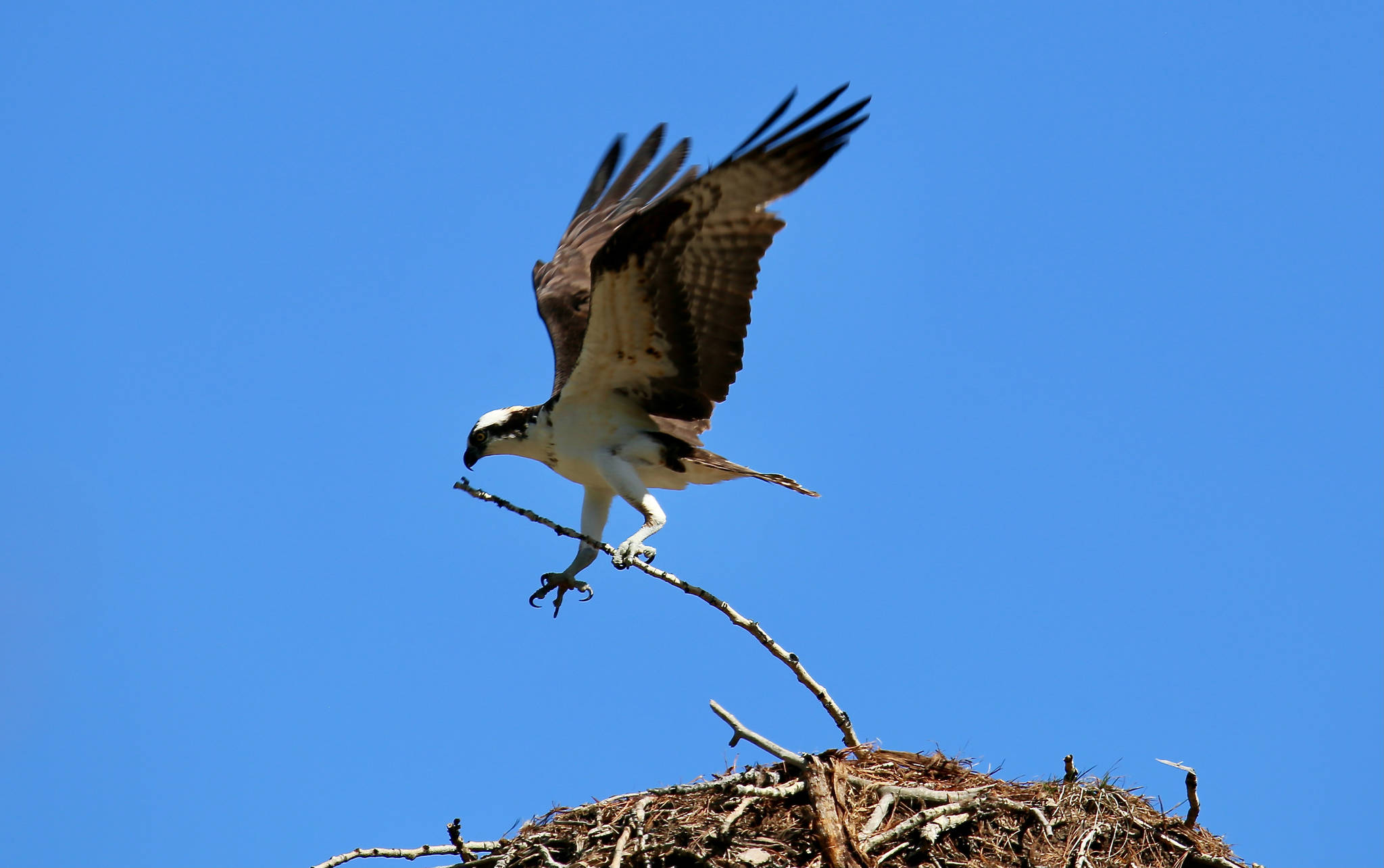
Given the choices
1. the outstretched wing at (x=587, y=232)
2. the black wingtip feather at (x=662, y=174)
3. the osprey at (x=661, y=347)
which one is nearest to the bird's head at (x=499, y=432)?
the osprey at (x=661, y=347)

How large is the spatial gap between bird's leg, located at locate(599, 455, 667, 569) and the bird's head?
0.61 meters

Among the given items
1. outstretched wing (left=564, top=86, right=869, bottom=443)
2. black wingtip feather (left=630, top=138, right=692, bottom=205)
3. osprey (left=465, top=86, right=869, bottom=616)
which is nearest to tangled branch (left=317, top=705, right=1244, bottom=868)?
osprey (left=465, top=86, right=869, bottom=616)

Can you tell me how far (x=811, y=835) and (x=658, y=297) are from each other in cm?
316

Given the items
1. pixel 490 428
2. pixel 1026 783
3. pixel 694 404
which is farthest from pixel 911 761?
pixel 490 428

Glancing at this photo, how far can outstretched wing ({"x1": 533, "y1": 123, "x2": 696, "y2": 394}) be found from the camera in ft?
31.5

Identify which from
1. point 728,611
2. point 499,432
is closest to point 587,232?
point 499,432

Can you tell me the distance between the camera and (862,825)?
19.3 ft

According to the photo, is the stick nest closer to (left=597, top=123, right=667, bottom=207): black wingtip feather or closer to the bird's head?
the bird's head

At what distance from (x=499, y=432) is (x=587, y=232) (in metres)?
2.50

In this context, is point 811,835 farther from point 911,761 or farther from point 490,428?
point 490,428

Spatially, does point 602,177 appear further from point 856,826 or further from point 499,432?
point 856,826

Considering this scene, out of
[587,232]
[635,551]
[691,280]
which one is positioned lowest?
[635,551]

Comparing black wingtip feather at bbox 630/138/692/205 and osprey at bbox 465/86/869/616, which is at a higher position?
black wingtip feather at bbox 630/138/692/205

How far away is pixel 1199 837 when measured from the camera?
617 cm
